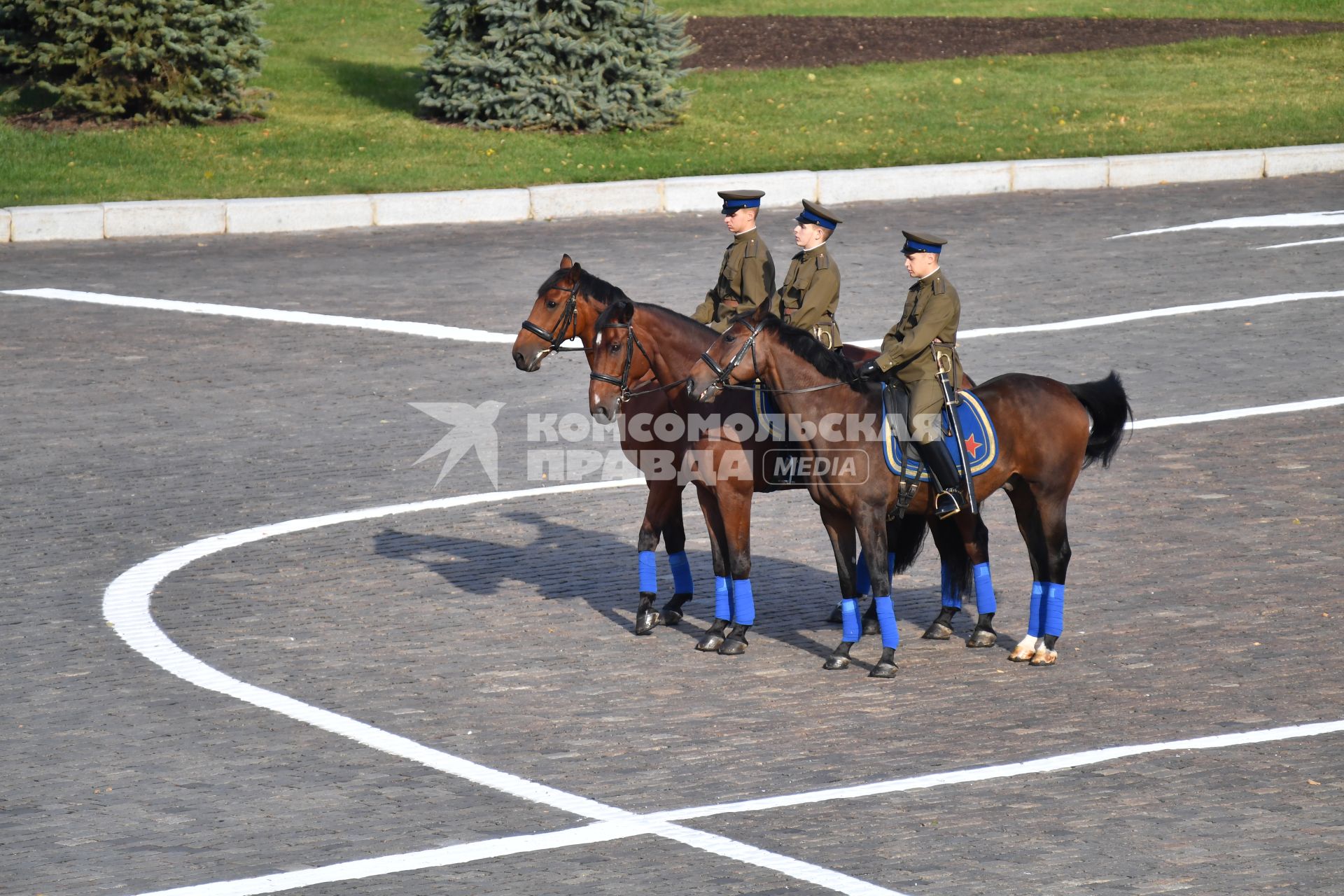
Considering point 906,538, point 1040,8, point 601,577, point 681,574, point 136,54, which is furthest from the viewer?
point 1040,8

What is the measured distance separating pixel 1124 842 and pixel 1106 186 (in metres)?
16.1

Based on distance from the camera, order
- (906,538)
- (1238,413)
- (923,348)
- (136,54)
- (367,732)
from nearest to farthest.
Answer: (367,732)
(923,348)
(906,538)
(1238,413)
(136,54)

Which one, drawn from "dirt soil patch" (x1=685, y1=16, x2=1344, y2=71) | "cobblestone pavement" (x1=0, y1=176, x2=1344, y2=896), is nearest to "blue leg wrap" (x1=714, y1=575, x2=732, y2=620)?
"cobblestone pavement" (x1=0, y1=176, x2=1344, y2=896)

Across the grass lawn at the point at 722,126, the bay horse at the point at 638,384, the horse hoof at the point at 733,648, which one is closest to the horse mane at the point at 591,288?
the bay horse at the point at 638,384

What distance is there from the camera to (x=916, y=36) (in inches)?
1160

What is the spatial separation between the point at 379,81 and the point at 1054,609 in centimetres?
1891

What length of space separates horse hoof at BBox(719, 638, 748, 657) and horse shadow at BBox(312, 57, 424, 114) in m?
16.1

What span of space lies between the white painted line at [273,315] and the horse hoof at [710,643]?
21.1ft

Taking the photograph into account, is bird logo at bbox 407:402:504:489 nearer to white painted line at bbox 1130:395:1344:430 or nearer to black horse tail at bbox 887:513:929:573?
black horse tail at bbox 887:513:929:573

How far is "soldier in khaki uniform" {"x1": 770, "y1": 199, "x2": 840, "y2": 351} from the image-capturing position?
33.8 feet

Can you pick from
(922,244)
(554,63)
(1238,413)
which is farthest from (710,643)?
(554,63)

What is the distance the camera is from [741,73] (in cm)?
2688

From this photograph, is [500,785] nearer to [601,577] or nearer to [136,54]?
[601,577]

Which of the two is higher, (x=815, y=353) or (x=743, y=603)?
(x=815, y=353)
